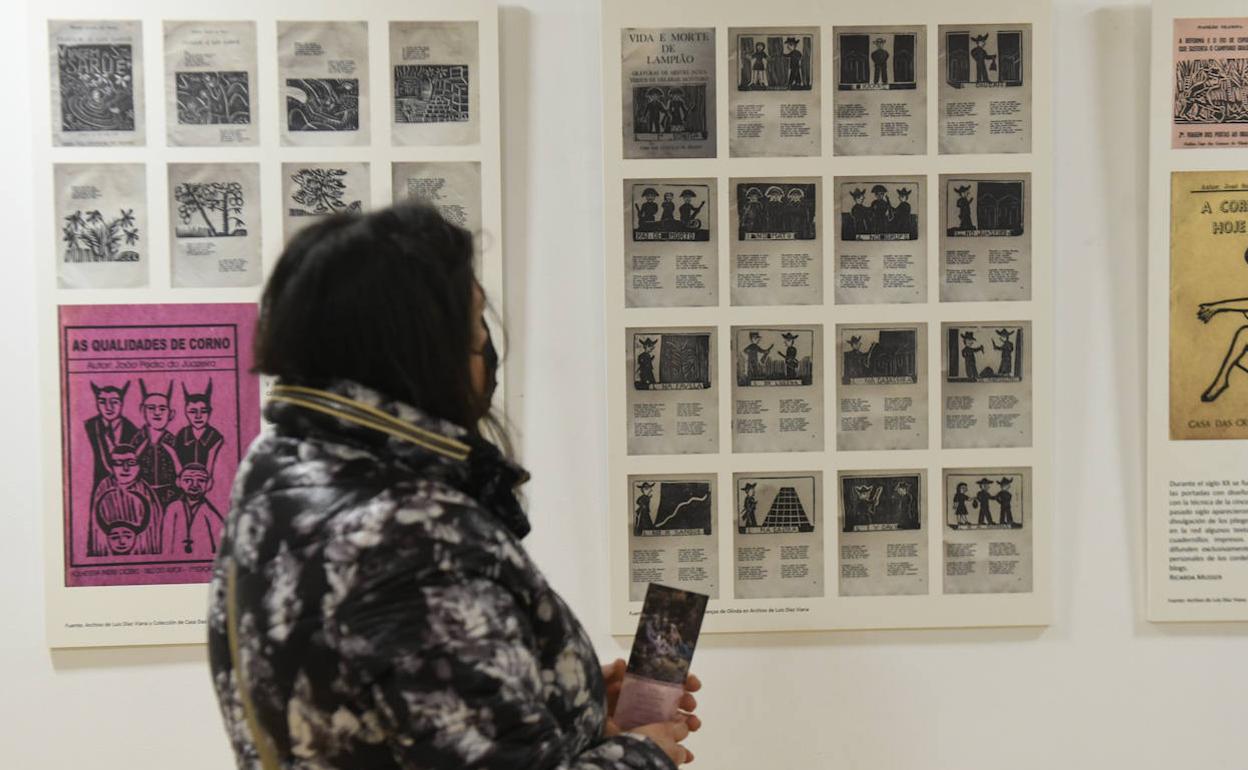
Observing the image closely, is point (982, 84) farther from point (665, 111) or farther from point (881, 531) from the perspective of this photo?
point (881, 531)

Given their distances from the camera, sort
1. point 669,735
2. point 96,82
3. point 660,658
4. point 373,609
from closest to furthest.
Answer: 1. point 373,609
2. point 669,735
3. point 660,658
4. point 96,82

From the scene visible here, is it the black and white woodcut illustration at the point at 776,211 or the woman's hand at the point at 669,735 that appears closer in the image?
the woman's hand at the point at 669,735

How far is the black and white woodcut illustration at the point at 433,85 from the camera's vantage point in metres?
1.74

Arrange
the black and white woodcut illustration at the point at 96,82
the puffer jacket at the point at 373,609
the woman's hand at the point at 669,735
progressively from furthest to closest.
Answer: the black and white woodcut illustration at the point at 96,82
the woman's hand at the point at 669,735
the puffer jacket at the point at 373,609

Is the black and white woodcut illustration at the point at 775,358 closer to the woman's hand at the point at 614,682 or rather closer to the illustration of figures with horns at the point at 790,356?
the illustration of figures with horns at the point at 790,356

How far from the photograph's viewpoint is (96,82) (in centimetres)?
172

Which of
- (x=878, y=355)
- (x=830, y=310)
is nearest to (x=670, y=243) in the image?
(x=830, y=310)

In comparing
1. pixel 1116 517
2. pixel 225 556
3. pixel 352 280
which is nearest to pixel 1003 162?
pixel 1116 517

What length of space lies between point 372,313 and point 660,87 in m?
0.96

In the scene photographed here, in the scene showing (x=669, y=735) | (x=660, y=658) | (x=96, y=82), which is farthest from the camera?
(x=96, y=82)

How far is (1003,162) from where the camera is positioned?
1779mm

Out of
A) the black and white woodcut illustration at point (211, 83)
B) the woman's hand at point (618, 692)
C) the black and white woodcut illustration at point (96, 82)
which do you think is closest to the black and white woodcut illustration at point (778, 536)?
the woman's hand at point (618, 692)

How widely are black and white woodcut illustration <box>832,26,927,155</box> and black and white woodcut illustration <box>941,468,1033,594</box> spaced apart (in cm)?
55

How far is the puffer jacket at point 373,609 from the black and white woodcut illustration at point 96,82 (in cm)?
99
